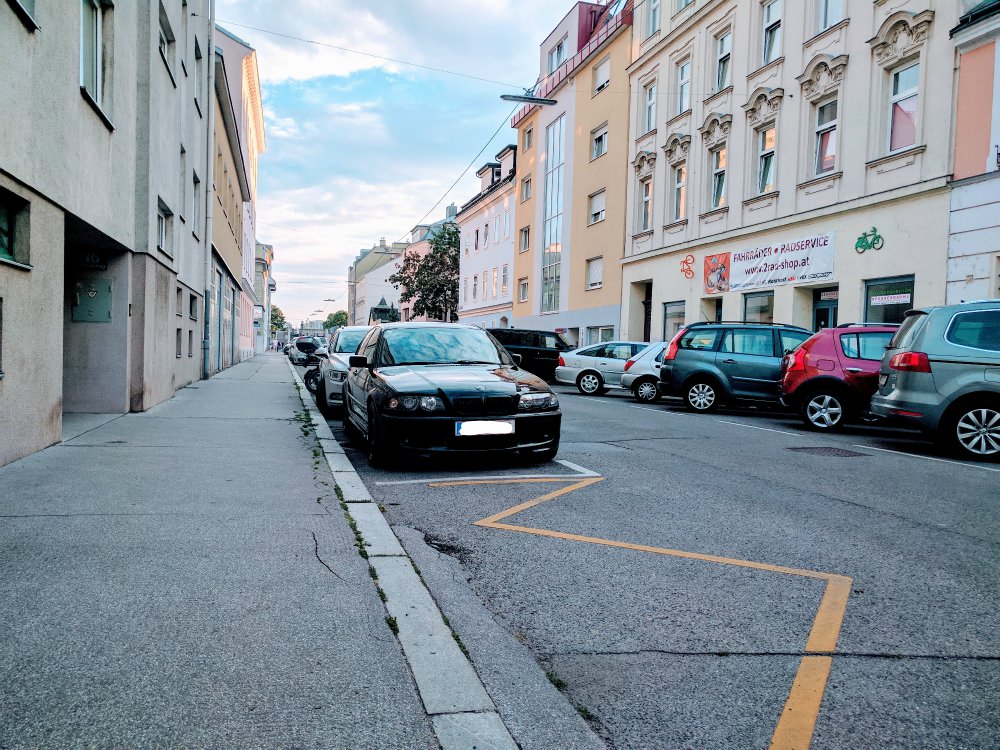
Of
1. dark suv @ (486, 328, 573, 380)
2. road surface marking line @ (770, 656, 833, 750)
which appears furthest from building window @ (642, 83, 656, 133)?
road surface marking line @ (770, 656, 833, 750)

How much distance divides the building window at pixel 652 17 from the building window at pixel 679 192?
5656mm

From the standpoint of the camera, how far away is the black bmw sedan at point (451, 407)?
7203 millimetres

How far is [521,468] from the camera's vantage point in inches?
302

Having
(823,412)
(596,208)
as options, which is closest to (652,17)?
(596,208)

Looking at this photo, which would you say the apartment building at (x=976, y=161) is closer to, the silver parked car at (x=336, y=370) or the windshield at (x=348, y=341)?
the silver parked car at (x=336, y=370)

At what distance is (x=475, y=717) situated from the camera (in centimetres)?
257

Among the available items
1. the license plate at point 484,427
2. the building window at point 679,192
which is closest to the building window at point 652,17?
the building window at point 679,192

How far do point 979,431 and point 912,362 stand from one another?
3.39 ft

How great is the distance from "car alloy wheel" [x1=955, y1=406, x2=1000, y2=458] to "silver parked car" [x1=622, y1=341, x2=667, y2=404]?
29.4 ft

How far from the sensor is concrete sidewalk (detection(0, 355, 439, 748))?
246 cm

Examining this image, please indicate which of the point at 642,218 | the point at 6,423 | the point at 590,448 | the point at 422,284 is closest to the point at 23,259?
the point at 6,423

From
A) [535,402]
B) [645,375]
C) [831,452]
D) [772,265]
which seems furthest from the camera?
[772,265]

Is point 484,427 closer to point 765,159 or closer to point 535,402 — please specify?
point 535,402

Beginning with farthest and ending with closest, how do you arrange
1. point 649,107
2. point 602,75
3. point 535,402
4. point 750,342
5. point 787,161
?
point 602,75
point 649,107
point 787,161
point 750,342
point 535,402
